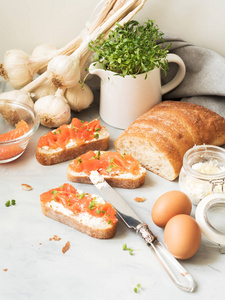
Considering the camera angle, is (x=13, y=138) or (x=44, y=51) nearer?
(x=13, y=138)

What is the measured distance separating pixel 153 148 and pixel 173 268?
697 mm

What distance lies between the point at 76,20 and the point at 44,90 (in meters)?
0.57

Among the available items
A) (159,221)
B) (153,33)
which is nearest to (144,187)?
(159,221)

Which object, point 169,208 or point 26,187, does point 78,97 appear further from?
point 169,208

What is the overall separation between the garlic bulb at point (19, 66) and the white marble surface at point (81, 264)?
0.82 meters

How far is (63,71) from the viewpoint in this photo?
7.66 ft

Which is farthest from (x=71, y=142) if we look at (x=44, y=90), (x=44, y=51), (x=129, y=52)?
(x=44, y=51)

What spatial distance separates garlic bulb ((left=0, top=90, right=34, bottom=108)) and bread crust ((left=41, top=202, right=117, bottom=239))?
803 millimetres

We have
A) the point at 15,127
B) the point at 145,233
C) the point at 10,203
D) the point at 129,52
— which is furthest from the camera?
the point at 15,127

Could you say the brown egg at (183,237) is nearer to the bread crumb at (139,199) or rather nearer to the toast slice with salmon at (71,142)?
the bread crumb at (139,199)

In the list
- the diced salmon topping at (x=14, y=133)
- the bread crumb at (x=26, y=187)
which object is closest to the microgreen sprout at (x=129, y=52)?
the diced salmon topping at (x=14, y=133)

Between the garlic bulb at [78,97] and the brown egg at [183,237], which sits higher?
the garlic bulb at [78,97]

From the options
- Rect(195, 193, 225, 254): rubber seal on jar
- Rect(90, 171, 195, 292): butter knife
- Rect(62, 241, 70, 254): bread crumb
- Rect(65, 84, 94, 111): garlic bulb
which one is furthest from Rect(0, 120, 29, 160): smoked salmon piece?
Rect(195, 193, 225, 254): rubber seal on jar

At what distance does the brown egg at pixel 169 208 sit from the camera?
1.74 meters
